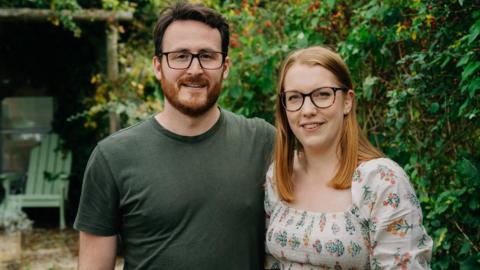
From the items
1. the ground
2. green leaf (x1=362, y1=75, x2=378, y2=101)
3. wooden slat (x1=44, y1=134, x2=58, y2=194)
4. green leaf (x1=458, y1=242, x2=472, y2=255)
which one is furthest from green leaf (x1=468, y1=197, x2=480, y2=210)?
wooden slat (x1=44, y1=134, x2=58, y2=194)

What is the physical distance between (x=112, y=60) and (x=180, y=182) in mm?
4783

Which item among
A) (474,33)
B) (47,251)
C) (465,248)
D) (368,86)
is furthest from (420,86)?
(47,251)

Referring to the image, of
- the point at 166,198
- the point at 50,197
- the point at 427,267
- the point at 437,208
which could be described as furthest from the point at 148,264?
the point at 50,197

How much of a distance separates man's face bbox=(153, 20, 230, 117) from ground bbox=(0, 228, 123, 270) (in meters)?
4.12

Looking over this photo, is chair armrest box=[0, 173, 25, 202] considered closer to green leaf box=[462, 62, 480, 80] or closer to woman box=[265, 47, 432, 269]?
woman box=[265, 47, 432, 269]

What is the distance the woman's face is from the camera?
A: 209 cm

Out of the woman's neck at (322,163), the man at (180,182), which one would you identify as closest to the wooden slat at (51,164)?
the man at (180,182)

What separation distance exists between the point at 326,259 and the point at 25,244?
19.8ft

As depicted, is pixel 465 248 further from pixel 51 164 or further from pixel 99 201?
pixel 51 164

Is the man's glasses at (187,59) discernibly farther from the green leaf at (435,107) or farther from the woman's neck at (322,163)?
the green leaf at (435,107)

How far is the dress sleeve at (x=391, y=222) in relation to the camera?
1.86 metres

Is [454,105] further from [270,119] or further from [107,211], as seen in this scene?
[107,211]

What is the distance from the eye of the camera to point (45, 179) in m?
A: 8.59

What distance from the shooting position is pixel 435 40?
3.10 m
